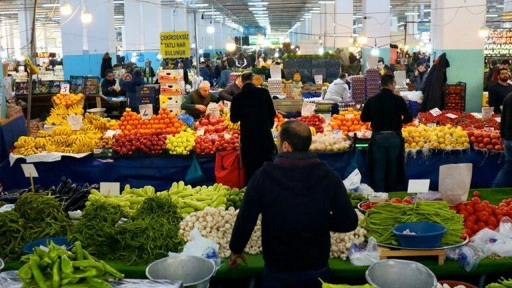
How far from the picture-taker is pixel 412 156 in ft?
28.1

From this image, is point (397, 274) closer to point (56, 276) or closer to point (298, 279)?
point (298, 279)

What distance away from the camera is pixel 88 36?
21109 millimetres

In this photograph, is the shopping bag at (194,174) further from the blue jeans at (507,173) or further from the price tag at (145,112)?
the blue jeans at (507,173)

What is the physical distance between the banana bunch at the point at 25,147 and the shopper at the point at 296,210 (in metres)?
6.16

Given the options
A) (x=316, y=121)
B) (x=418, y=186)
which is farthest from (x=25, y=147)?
(x=418, y=186)

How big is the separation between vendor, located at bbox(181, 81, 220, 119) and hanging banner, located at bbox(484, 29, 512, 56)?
10009mm

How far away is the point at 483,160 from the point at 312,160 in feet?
19.3

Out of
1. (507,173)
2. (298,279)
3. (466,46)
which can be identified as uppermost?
(466,46)

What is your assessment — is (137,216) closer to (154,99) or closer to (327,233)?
(327,233)

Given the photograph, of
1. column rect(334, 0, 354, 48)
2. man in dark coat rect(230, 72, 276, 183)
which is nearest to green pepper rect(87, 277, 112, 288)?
man in dark coat rect(230, 72, 276, 183)

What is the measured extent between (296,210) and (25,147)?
663 cm

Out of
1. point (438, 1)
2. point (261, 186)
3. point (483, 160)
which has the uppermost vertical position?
point (438, 1)

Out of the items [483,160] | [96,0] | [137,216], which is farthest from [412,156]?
[96,0]

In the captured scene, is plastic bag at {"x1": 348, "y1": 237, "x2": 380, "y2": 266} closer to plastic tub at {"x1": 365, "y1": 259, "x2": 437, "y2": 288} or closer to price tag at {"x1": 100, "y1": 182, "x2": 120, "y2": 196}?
plastic tub at {"x1": 365, "y1": 259, "x2": 437, "y2": 288}
